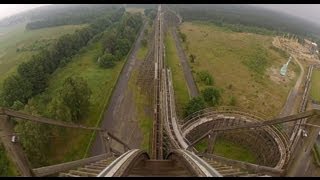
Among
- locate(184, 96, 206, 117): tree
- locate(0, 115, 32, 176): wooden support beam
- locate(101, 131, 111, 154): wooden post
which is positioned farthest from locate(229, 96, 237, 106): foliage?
locate(0, 115, 32, 176): wooden support beam

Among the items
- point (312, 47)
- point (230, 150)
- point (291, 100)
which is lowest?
point (230, 150)

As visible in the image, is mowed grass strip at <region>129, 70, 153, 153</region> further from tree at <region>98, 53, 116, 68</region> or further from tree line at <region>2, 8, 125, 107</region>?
tree line at <region>2, 8, 125, 107</region>

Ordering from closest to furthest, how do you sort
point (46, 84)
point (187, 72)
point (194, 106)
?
point (194, 106) → point (46, 84) → point (187, 72)

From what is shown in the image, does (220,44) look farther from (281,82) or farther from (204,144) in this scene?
(204,144)

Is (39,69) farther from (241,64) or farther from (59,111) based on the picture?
(241,64)

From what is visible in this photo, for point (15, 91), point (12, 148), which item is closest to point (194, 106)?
point (15, 91)

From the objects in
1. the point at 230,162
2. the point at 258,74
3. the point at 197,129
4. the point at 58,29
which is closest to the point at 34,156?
the point at 197,129
